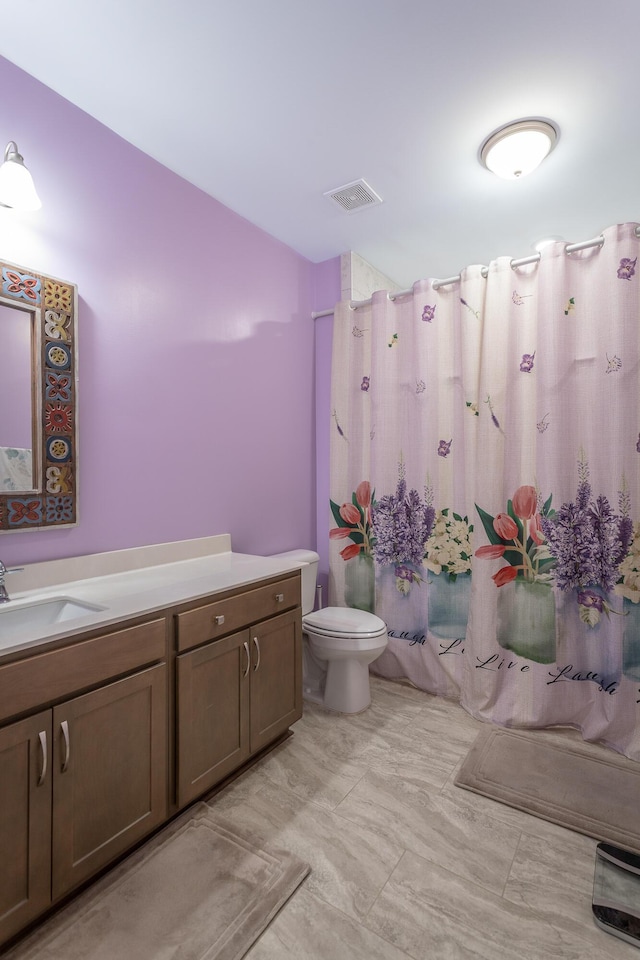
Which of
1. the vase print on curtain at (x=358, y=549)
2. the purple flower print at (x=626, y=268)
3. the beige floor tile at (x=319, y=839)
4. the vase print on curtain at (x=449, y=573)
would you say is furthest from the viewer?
the vase print on curtain at (x=358, y=549)

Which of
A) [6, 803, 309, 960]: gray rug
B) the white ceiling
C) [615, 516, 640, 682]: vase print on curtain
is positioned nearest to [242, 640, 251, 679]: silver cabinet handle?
[6, 803, 309, 960]: gray rug

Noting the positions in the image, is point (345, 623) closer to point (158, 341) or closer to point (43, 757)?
point (43, 757)

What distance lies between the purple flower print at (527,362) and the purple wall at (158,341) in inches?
49.9

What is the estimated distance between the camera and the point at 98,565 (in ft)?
6.16

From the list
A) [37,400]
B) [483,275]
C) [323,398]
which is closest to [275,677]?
[37,400]

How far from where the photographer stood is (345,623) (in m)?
2.42

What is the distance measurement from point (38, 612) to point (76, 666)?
15.8 inches

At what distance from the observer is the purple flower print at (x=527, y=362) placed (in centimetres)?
235

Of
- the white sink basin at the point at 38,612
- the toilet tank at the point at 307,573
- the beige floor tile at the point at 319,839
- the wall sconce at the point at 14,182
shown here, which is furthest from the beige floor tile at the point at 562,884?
the wall sconce at the point at 14,182

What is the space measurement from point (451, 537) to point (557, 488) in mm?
580

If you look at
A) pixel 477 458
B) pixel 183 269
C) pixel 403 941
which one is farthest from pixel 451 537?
pixel 183 269

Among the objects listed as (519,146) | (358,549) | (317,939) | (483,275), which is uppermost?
(519,146)

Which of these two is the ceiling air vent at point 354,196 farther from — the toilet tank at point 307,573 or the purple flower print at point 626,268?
the toilet tank at point 307,573

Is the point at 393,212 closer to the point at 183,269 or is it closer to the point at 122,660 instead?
the point at 183,269
